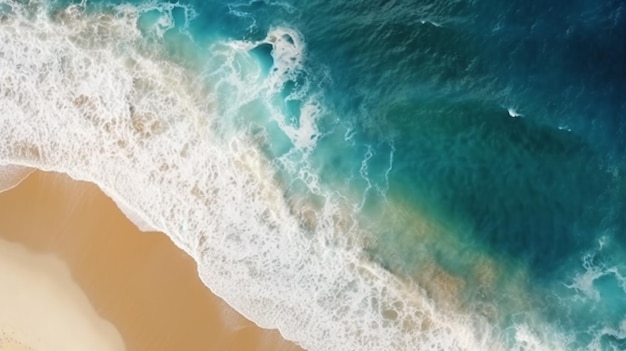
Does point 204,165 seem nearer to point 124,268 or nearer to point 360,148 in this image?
point 124,268

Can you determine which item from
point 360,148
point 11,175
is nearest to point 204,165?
point 360,148

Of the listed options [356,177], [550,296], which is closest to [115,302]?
[356,177]

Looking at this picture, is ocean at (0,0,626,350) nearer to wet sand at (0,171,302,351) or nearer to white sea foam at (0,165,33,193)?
white sea foam at (0,165,33,193)

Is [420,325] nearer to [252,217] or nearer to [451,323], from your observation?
[451,323]

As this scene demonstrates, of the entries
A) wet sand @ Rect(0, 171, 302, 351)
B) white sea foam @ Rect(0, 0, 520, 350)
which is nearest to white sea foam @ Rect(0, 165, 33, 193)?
wet sand @ Rect(0, 171, 302, 351)

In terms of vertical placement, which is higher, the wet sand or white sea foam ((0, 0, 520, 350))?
white sea foam ((0, 0, 520, 350))

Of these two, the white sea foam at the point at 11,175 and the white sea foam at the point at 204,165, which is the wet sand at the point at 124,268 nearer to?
the white sea foam at the point at 11,175

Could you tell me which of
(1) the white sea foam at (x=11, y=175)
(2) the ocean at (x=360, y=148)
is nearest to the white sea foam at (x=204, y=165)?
(2) the ocean at (x=360, y=148)
